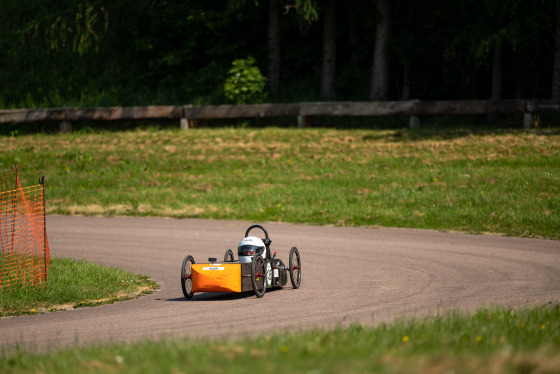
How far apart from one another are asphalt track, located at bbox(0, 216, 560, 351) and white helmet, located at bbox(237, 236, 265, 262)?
631mm

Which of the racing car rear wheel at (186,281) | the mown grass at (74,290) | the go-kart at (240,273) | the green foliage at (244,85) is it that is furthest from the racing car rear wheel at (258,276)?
the green foliage at (244,85)

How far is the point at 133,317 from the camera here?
10617mm

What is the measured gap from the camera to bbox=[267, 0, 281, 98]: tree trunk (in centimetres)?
3850

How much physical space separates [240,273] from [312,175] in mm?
15039

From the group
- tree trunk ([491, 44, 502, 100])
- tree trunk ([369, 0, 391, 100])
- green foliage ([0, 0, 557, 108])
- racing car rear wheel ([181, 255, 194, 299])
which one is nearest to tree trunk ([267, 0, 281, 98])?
green foliage ([0, 0, 557, 108])

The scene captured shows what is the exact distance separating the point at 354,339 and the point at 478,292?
5036mm

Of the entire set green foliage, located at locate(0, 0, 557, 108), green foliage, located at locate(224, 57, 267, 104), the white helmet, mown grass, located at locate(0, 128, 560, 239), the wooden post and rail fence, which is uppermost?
green foliage, located at locate(0, 0, 557, 108)

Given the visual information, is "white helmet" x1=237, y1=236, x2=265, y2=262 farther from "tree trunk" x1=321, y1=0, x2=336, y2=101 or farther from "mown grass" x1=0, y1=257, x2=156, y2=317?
"tree trunk" x1=321, y1=0, x2=336, y2=101

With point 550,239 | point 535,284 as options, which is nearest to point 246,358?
point 535,284

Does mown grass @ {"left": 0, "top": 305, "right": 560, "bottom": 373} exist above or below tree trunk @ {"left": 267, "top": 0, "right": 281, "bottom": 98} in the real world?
below

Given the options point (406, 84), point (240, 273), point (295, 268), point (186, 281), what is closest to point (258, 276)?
point (240, 273)

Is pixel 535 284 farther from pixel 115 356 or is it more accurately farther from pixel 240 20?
pixel 240 20

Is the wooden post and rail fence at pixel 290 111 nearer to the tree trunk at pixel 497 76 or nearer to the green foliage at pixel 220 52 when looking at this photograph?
the tree trunk at pixel 497 76

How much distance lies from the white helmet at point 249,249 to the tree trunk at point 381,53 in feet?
81.4
